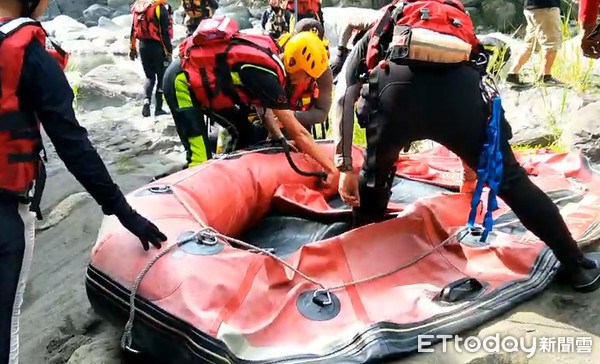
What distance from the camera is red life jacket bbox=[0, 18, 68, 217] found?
165cm

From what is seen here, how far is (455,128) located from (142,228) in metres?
1.20

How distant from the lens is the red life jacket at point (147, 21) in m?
6.33

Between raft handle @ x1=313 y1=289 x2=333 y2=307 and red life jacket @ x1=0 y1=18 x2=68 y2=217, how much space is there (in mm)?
1024

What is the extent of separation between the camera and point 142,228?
2.12 m

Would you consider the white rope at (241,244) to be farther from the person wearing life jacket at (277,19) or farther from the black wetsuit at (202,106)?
the person wearing life jacket at (277,19)

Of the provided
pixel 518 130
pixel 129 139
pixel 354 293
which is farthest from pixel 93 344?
pixel 518 130

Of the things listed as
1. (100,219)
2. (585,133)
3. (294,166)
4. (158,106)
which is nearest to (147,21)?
(158,106)

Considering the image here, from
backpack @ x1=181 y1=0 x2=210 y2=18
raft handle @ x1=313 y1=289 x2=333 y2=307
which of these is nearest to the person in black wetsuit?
raft handle @ x1=313 y1=289 x2=333 y2=307

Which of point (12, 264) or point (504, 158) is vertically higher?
point (504, 158)

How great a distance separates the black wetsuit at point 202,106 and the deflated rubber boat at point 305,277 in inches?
14.1

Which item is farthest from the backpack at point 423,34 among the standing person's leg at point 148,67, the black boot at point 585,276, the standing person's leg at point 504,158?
the standing person's leg at point 148,67

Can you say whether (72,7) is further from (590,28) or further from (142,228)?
(142,228)

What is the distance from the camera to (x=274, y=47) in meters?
3.34

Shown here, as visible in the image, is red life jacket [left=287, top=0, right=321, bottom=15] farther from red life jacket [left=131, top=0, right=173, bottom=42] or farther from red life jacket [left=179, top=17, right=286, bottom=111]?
red life jacket [left=179, top=17, right=286, bottom=111]
